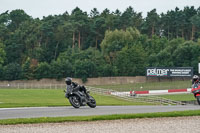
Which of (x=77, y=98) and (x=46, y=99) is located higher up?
(x=77, y=98)

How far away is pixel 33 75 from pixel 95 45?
4176 centimetres

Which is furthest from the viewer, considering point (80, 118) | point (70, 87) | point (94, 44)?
point (94, 44)

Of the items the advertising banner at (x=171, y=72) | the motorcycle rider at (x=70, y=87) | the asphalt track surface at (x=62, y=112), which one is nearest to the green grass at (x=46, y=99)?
the motorcycle rider at (x=70, y=87)

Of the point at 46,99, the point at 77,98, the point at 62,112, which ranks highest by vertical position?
the point at 77,98

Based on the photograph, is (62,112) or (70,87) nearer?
(62,112)

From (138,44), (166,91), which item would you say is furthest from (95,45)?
(166,91)

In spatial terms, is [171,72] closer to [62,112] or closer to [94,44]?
[62,112]

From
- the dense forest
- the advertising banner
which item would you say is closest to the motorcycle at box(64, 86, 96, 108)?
the advertising banner

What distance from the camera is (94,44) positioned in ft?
436

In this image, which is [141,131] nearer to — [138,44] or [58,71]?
[58,71]

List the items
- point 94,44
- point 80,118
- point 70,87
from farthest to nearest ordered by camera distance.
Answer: point 94,44 → point 70,87 → point 80,118

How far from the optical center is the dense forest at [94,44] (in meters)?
94.2

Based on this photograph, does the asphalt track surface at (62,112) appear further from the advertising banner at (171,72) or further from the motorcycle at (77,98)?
the advertising banner at (171,72)

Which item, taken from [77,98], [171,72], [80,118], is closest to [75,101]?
[77,98]
